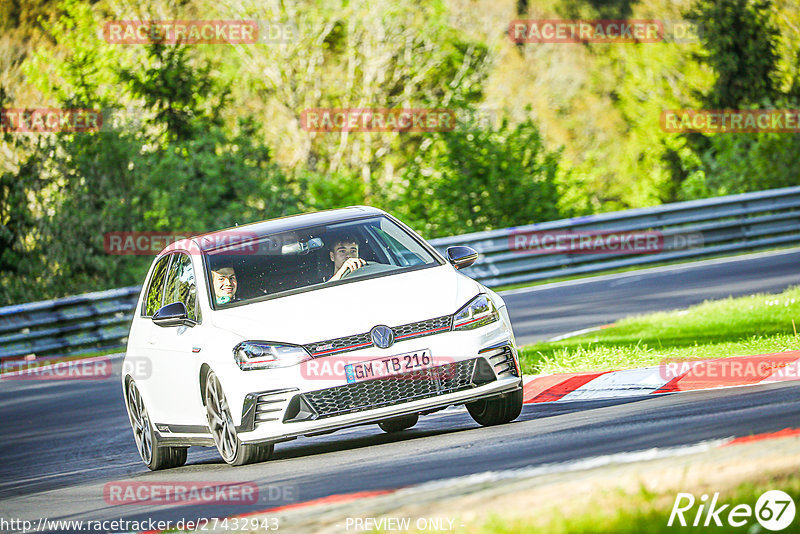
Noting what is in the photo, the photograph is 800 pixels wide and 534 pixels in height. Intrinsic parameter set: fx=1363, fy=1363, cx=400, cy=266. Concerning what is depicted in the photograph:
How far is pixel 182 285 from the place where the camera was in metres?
9.98

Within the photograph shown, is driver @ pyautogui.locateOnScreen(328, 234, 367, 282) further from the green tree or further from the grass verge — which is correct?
the green tree

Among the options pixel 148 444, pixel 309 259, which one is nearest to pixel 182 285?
pixel 309 259

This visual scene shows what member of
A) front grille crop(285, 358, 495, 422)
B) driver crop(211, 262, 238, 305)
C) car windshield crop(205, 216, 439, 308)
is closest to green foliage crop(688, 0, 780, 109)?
Result: car windshield crop(205, 216, 439, 308)

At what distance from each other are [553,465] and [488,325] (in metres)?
2.17

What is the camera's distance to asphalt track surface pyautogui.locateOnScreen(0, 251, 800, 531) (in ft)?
23.6

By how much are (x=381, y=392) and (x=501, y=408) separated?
1.14 metres

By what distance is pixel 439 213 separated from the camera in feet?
104

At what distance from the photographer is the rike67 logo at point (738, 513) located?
15.6 feet

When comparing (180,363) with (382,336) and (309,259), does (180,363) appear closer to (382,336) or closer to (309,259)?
(309,259)

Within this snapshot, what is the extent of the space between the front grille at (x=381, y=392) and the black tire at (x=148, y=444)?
196cm

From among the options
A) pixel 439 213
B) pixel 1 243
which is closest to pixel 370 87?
pixel 439 213

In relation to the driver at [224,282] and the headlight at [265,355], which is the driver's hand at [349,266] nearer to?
Result: the driver at [224,282]

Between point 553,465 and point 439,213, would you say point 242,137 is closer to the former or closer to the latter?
point 439,213

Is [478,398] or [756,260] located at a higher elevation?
[478,398]
